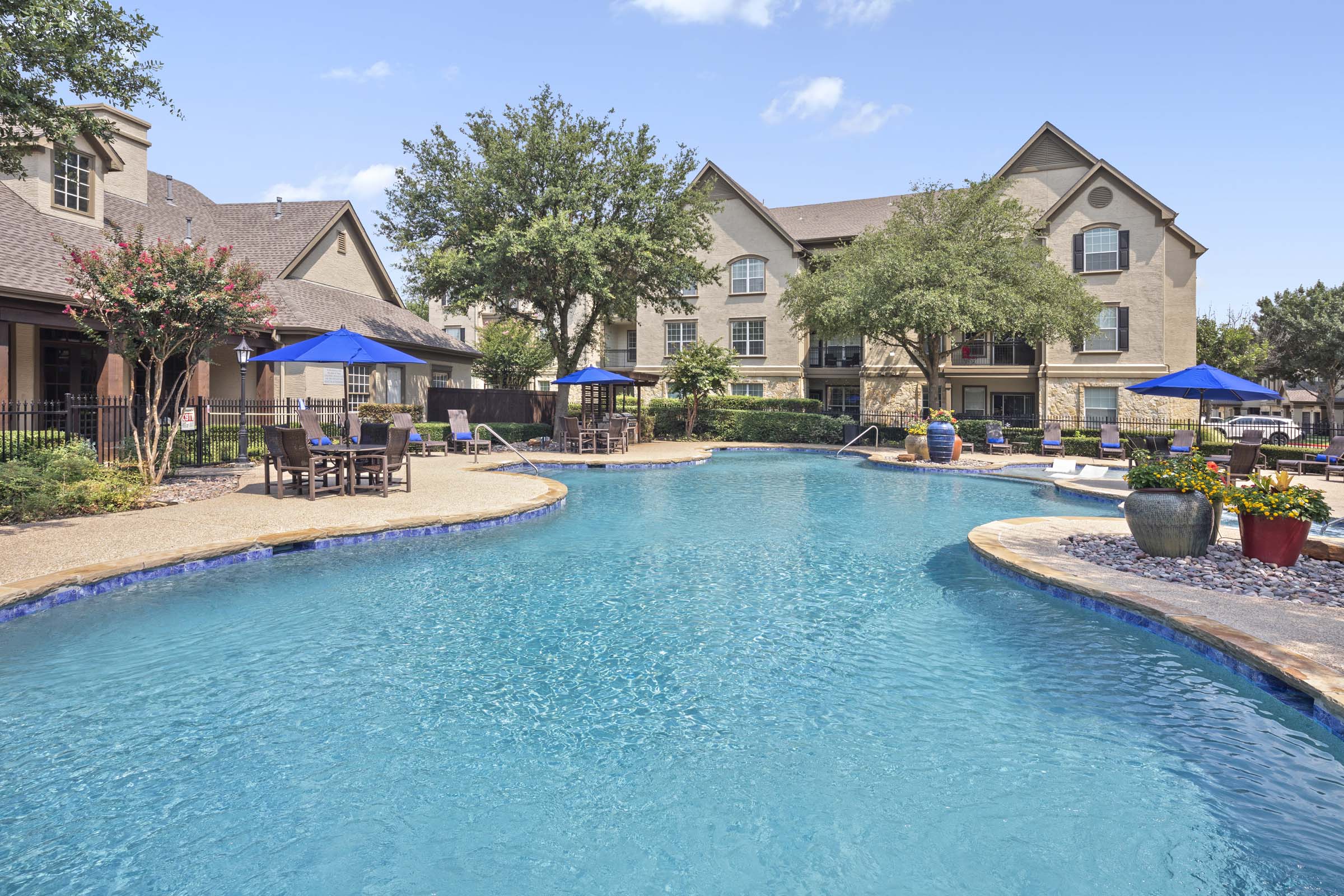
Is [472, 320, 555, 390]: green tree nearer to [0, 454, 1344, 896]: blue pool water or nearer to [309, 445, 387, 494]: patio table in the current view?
[309, 445, 387, 494]: patio table

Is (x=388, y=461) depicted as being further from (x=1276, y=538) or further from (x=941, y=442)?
(x=941, y=442)

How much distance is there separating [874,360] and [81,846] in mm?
35926

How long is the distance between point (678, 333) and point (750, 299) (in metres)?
4.20

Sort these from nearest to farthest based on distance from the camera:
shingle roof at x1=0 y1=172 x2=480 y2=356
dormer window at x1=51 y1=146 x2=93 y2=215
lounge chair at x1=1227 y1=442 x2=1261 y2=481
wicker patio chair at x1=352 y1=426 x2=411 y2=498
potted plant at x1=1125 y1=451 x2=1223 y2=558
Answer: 1. potted plant at x1=1125 y1=451 x2=1223 y2=558
2. wicker patio chair at x1=352 y1=426 x2=411 y2=498
3. lounge chair at x1=1227 y1=442 x2=1261 y2=481
4. shingle roof at x1=0 y1=172 x2=480 y2=356
5. dormer window at x1=51 y1=146 x2=93 y2=215

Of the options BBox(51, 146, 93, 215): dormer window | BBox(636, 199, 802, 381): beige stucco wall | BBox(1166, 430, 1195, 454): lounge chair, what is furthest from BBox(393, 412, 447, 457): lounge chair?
BBox(1166, 430, 1195, 454): lounge chair

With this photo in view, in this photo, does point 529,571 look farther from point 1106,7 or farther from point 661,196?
point 661,196

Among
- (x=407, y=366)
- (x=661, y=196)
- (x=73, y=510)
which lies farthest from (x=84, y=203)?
(x=661, y=196)

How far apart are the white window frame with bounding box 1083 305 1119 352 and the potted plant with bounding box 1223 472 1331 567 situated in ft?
88.0

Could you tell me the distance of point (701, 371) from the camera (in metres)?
29.5

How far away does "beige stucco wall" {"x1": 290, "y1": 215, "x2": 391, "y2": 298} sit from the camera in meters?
25.5

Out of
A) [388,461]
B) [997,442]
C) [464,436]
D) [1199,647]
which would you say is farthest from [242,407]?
[997,442]

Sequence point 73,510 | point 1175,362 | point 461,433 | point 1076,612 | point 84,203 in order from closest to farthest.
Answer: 1. point 1076,612
2. point 73,510
3. point 84,203
4. point 461,433
5. point 1175,362

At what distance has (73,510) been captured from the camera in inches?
400

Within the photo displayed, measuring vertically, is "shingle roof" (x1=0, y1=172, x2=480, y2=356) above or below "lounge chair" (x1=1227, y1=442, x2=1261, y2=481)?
above
